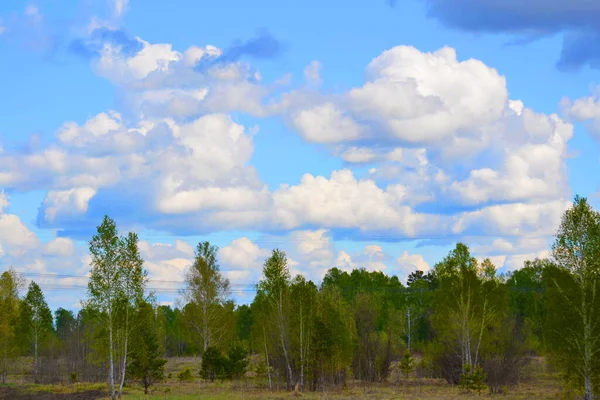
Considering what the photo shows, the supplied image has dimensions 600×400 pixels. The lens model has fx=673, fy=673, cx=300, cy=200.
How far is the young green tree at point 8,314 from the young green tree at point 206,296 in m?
19.8

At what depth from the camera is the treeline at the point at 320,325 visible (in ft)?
155

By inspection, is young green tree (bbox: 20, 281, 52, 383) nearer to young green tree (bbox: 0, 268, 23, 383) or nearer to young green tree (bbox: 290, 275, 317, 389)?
young green tree (bbox: 0, 268, 23, 383)

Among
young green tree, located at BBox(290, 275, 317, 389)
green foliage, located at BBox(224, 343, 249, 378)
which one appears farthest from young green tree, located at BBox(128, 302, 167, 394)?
young green tree, located at BBox(290, 275, 317, 389)

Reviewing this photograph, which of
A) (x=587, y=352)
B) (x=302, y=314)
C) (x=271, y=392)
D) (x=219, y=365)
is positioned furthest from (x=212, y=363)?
(x=587, y=352)

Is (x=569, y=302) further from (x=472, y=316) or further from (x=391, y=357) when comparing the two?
(x=391, y=357)

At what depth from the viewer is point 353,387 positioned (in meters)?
62.9

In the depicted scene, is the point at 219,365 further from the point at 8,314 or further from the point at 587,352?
the point at 587,352

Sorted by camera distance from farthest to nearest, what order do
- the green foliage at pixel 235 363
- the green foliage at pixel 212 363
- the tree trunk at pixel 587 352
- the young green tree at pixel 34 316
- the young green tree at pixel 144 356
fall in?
the young green tree at pixel 34 316 < the green foliage at pixel 235 363 < the green foliage at pixel 212 363 < the young green tree at pixel 144 356 < the tree trunk at pixel 587 352

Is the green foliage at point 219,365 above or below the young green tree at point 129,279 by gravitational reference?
below

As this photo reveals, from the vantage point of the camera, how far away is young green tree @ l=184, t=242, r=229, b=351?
76062 mm

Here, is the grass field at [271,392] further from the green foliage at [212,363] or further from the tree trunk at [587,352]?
the tree trunk at [587,352]

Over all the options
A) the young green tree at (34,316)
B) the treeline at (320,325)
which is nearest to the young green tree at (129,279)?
the treeline at (320,325)

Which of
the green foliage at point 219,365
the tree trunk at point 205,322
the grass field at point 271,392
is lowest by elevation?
the grass field at point 271,392

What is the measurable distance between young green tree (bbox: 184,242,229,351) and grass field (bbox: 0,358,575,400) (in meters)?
6.12
